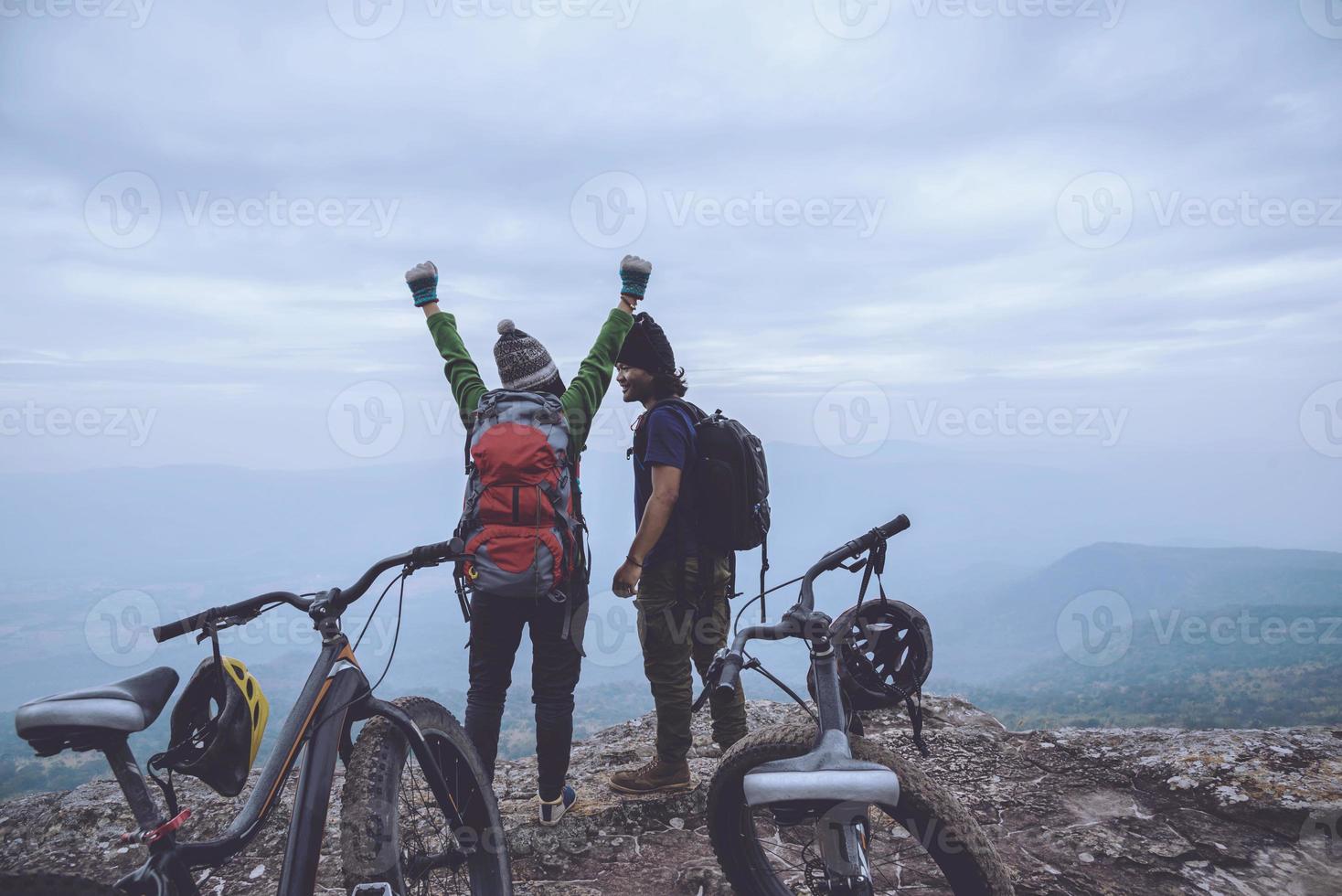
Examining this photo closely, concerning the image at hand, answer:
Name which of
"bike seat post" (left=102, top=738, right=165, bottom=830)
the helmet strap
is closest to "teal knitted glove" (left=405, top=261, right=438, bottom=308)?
the helmet strap

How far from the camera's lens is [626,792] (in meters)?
4.79

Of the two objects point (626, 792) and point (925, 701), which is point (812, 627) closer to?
point (626, 792)

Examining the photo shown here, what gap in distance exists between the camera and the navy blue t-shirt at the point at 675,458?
449 centimetres

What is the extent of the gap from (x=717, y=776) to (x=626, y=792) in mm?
2139

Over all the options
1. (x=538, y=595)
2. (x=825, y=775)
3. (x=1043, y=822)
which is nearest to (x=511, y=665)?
(x=538, y=595)

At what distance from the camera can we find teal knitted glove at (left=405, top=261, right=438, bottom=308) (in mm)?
4461

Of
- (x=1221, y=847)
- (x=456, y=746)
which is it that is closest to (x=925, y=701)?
(x=1221, y=847)

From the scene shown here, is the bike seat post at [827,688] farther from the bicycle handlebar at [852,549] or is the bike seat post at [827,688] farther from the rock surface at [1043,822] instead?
the rock surface at [1043,822]

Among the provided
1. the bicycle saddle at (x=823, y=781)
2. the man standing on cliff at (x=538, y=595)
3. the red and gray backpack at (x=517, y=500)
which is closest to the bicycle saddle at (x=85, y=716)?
the red and gray backpack at (x=517, y=500)

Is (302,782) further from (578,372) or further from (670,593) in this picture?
(670,593)

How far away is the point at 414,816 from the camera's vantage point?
3391mm

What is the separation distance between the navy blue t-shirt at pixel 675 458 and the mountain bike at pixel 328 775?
6.00 ft

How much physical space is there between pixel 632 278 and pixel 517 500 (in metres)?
1.66

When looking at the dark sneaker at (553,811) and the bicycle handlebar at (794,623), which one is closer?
the bicycle handlebar at (794,623)
